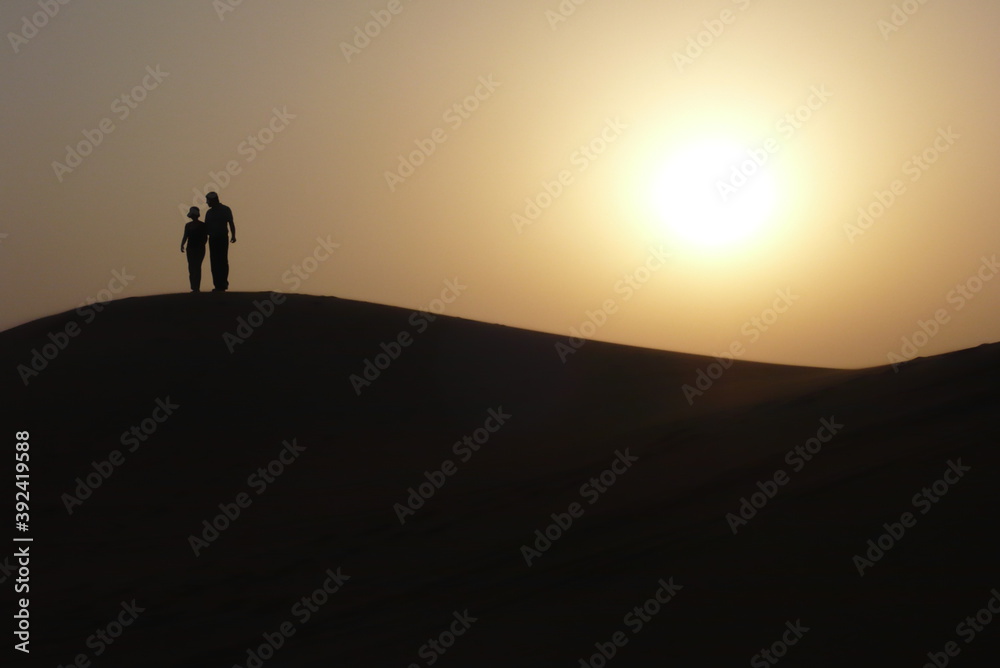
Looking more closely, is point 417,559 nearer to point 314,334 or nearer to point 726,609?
point 726,609

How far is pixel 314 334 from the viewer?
13.8 m

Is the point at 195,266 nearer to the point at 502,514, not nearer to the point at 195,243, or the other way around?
the point at 195,243

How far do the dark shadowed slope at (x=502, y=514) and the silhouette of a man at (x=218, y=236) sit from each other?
2795 mm

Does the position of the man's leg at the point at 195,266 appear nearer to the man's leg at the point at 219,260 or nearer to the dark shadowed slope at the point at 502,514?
the man's leg at the point at 219,260

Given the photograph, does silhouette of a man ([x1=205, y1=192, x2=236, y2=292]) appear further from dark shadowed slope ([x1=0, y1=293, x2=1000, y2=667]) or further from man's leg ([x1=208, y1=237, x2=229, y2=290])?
dark shadowed slope ([x1=0, y1=293, x2=1000, y2=667])

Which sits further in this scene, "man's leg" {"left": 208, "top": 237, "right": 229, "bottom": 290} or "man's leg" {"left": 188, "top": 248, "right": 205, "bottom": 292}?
"man's leg" {"left": 188, "top": 248, "right": 205, "bottom": 292}

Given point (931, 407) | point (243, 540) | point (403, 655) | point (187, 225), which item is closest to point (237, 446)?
point (243, 540)

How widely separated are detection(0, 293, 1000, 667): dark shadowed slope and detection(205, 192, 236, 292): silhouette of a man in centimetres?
279

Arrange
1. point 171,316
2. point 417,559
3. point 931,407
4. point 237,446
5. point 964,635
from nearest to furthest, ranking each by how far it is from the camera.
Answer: point 964,635 → point 417,559 → point 931,407 → point 237,446 → point 171,316

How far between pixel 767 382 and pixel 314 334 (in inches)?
281

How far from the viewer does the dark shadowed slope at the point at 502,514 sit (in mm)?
4961

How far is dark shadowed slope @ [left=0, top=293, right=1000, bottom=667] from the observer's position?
4961mm

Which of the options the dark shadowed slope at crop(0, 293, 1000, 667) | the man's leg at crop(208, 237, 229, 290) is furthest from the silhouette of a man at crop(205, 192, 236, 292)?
the dark shadowed slope at crop(0, 293, 1000, 667)

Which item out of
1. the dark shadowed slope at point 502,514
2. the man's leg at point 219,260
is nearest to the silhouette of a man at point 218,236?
the man's leg at point 219,260
